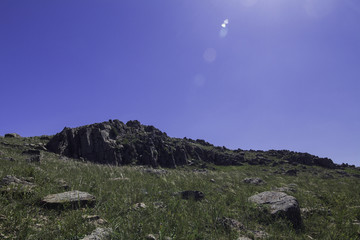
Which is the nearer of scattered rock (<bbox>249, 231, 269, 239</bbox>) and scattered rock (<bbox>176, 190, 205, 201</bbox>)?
scattered rock (<bbox>249, 231, 269, 239</bbox>)

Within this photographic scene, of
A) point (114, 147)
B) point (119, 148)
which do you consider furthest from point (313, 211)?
point (119, 148)

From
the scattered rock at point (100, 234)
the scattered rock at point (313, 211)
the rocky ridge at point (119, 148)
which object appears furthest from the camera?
the rocky ridge at point (119, 148)

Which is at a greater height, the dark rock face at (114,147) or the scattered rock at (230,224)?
the dark rock face at (114,147)

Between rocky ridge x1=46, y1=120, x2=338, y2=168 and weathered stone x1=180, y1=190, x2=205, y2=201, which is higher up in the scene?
rocky ridge x1=46, y1=120, x2=338, y2=168

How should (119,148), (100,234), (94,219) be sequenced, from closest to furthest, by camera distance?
1. (100,234)
2. (94,219)
3. (119,148)

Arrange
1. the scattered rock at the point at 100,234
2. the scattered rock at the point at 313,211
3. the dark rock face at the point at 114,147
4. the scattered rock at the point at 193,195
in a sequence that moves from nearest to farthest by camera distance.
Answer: the scattered rock at the point at 100,234 < the scattered rock at the point at 313,211 < the scattered rock at the point at 193,195 < the dark rock face at the point at 114,147

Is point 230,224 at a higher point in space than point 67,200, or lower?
lower

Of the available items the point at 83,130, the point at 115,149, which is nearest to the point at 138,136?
the point at 115,149

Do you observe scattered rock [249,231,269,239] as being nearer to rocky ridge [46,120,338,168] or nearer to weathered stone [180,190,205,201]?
weathered stone [180,190,205,201]

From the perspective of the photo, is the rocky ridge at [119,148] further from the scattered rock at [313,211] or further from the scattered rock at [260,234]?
the scattered rock at [260,234]

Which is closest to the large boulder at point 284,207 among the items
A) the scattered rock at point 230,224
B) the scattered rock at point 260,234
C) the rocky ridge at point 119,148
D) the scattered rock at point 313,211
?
the scattered rock at point 313,211

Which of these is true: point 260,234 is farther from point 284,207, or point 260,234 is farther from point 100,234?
point 100,234

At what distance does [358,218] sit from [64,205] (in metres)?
10.9

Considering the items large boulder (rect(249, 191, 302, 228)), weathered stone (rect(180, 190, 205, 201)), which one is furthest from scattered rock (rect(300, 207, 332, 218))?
weathered stone (rect(180, 190, 205, 201))
